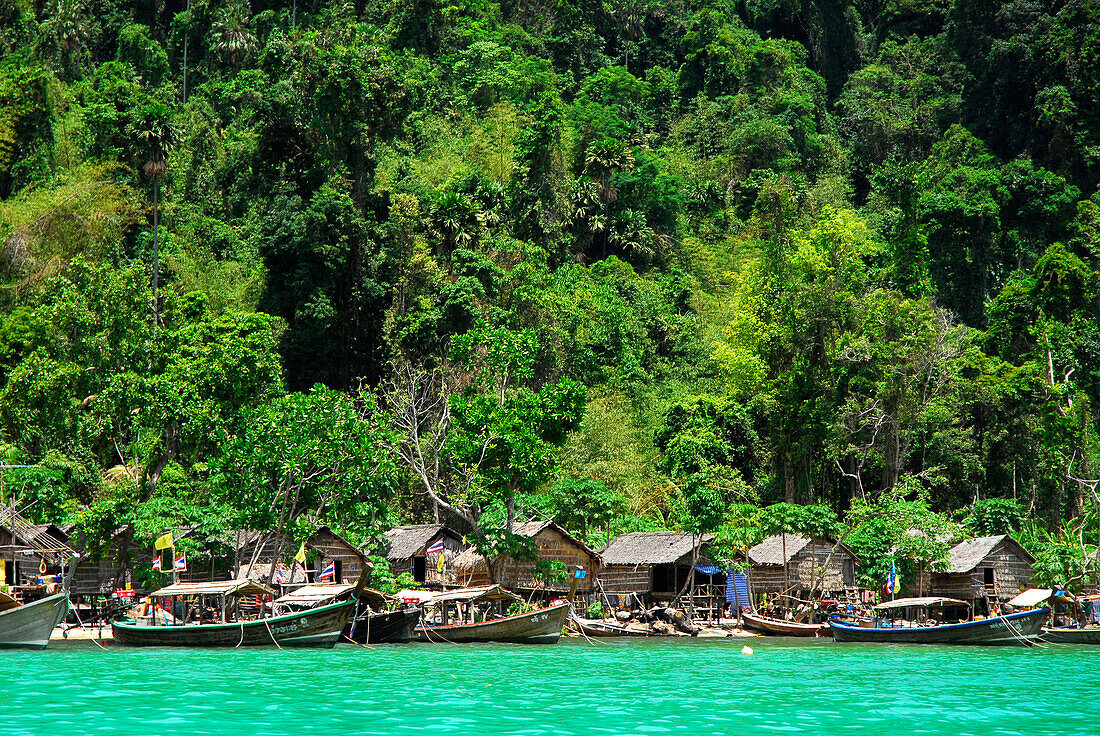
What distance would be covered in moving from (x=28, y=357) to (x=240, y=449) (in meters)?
11.8

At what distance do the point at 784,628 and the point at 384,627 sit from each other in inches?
563

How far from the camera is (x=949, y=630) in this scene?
3706 cm

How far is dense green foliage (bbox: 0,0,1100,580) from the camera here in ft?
133

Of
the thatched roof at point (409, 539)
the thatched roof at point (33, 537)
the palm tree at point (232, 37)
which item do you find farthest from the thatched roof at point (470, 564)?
the palm tree at point (232, 37)

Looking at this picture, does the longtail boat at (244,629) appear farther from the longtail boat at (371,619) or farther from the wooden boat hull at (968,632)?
the wooden boat hull at (968,632)

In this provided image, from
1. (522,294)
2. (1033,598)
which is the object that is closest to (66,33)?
(522,294)

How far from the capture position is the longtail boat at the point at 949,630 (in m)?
36.3

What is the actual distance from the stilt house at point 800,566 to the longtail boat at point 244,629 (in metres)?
18.5

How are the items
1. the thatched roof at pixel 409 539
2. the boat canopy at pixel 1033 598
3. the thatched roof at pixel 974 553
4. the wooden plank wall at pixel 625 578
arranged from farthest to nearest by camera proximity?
the wooden plank wall at pixel 625 578 < the thatched roof at pixel 974 553 < the thatched roof at pixel 409 539 < the boat canopy at pixel 1033 598

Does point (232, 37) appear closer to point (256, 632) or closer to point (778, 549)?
point (778, 549)

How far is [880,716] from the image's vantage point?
20734 mm

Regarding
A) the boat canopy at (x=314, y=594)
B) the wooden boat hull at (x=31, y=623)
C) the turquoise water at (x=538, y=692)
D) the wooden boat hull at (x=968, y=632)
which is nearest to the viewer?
the turquoise water at (x=538, y=692)

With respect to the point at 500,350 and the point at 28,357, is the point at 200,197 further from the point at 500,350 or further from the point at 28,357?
the point at 500,350

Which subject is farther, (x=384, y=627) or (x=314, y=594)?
(x=384, y=627)
